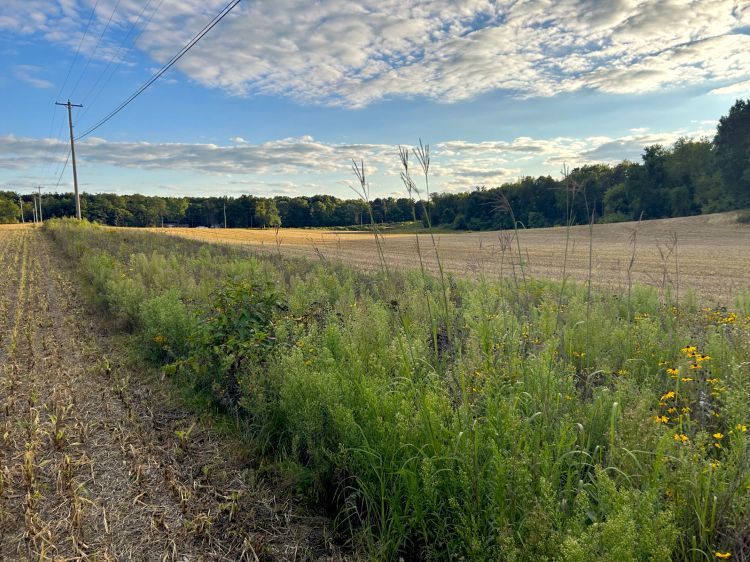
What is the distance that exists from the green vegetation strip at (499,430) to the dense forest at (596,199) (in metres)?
1.59

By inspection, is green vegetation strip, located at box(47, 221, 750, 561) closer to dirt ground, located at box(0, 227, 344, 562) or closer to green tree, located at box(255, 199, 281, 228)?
dirt ground, located at box(0, 227, 344, 562)

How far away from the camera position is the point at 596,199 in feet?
79.7

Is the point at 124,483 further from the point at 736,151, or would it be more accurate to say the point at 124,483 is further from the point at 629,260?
the point at 736,151

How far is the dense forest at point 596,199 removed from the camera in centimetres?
4756

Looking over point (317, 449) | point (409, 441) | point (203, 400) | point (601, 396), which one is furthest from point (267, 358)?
point (601, 396)

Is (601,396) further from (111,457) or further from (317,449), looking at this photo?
(111,457)

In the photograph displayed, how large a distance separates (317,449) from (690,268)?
806 inches

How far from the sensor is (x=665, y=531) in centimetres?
199

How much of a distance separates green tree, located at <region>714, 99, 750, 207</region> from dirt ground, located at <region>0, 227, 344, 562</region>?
57.5 meters

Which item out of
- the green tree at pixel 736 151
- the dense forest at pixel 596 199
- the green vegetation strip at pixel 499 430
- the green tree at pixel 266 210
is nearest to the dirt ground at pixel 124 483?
the green vegetation strip at pixel 499 430

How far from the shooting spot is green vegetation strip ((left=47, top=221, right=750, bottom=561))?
2.33 m

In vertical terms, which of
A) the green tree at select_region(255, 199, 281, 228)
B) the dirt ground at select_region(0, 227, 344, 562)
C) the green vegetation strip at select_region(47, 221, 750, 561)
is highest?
the green tree at select_region(255, 199, 281, 228)

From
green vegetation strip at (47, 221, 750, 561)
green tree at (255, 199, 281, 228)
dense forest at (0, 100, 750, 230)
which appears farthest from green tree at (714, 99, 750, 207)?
green tree at (255, 199, 281, 228)

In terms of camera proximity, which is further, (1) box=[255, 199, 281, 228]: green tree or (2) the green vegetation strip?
(1) box=[255, 199, 281, 228]: green tree
